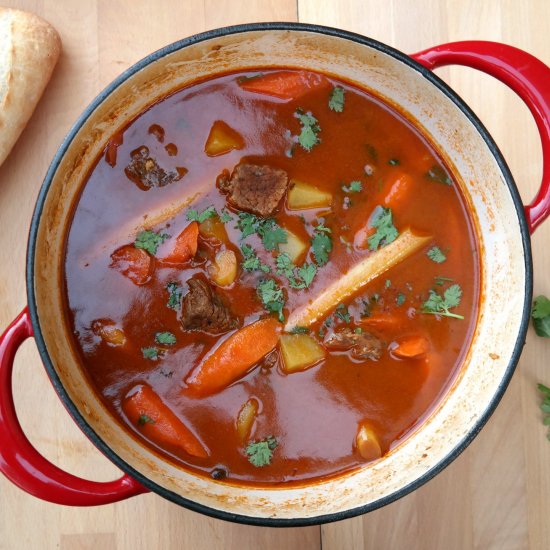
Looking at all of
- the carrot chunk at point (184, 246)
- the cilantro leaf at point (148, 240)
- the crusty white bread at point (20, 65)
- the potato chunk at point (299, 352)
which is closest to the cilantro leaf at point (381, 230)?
the potato chunk at point (299, 352)

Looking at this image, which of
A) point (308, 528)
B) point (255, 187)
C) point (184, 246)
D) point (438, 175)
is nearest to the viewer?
point (255, 187)

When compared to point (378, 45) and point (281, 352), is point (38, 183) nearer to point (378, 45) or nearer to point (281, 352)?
point (281, 352)

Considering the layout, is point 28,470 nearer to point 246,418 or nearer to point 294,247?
point 246,418

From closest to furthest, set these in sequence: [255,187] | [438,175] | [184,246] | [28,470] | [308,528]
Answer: [28,470]
[255,187]
[184,246]
[438,175]
[308,528]

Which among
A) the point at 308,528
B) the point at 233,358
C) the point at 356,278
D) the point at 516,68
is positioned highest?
the point at 516,68

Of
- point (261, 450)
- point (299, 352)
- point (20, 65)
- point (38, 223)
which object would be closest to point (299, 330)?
point (299, 352)

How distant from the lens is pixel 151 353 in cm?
230

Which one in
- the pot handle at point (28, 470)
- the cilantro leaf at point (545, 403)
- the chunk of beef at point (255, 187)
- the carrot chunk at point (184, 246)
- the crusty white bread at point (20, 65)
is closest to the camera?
the pot handle at point (28, 470)

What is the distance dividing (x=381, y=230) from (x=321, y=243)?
211 mm

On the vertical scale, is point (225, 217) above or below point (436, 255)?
above

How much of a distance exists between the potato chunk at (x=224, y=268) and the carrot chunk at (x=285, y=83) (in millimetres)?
568

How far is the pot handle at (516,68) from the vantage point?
205cm

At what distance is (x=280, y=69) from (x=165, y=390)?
1.17 meters

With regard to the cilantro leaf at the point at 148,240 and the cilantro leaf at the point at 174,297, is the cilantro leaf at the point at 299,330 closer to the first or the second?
the cilantro leaf at the point at 174,297
